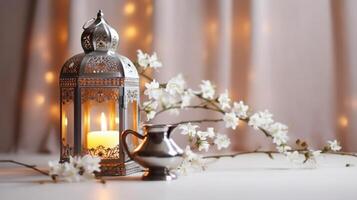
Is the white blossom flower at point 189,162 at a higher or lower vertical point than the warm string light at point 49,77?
lower

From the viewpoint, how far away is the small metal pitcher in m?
1.05

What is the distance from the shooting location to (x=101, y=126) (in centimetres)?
120

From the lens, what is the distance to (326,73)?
167 centimetres

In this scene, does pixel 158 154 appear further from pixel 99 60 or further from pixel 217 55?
pixel 217 55

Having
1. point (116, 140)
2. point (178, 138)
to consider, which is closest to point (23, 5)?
point (178, 138)

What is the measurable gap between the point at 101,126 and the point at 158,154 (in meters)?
0.20

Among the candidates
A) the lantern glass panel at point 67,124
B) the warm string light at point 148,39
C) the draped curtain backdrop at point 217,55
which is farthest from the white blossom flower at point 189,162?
the warm string light at point 148,39

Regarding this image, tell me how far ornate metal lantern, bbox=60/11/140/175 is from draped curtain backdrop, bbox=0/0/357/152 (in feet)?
1.57

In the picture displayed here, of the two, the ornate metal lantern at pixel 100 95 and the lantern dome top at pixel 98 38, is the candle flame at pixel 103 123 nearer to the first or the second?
the ornate metal lantern at pixel 100 95

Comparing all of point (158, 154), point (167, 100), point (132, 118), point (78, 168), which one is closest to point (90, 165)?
point (78, 168)

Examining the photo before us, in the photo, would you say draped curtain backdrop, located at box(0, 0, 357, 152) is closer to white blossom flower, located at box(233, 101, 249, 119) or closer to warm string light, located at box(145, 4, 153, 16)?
warm string light, located at box(145, 4, 153, 16)

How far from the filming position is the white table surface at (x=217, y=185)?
3.01ft

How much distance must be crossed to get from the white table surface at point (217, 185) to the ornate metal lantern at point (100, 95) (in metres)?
0.06

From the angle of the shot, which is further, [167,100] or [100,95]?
[167,100]
